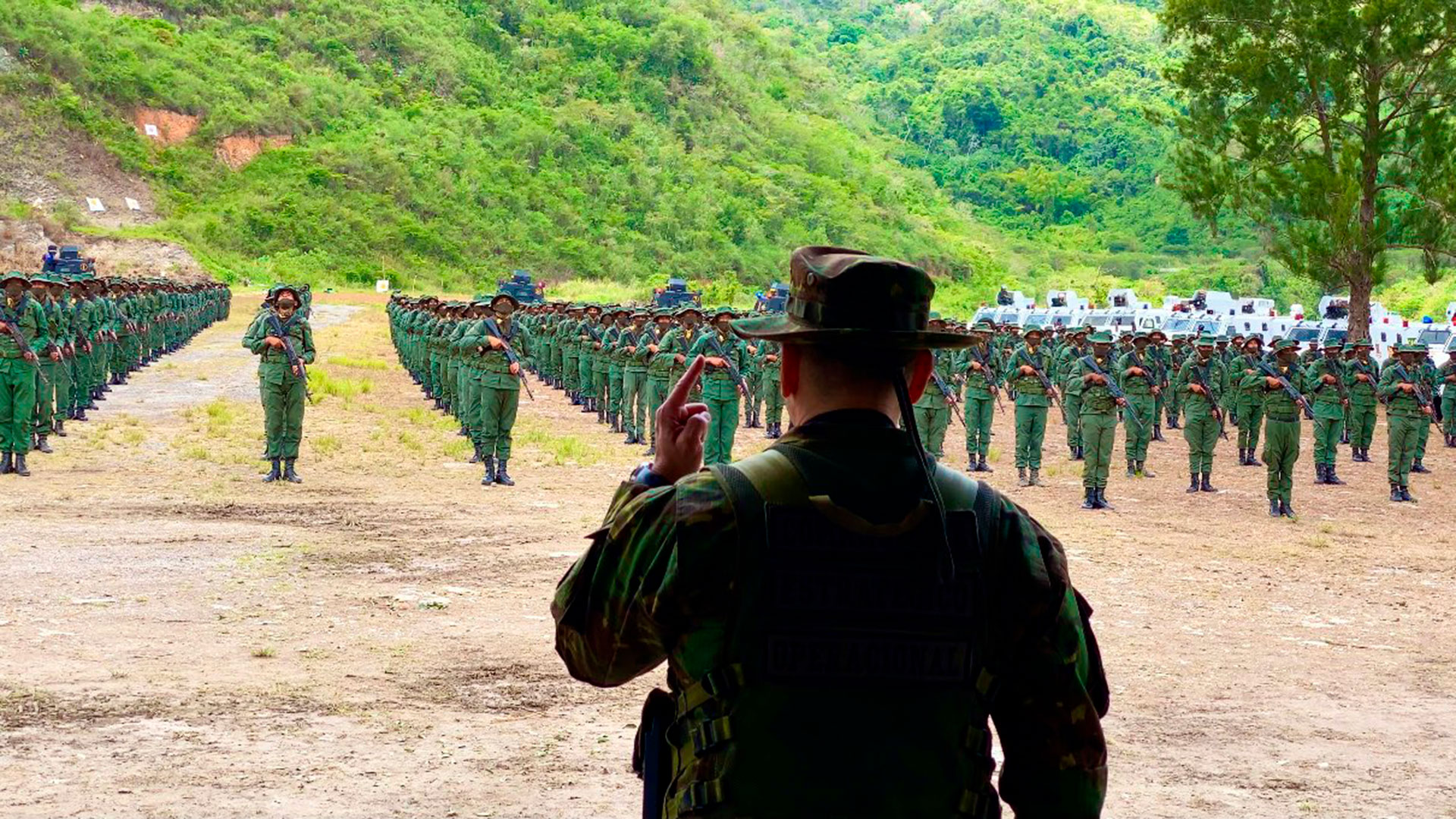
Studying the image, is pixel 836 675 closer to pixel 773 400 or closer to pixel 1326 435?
pixel 1326 435

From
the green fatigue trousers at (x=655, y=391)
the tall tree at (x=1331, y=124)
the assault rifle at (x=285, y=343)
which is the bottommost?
the green fatigue trousers at (x=655, y=391)

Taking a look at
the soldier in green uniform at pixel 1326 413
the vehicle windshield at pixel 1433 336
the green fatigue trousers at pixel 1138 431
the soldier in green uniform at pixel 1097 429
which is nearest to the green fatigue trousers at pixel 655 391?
the soldier in green uniform at pixel 1097 429

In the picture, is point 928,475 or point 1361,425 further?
point 1361,425

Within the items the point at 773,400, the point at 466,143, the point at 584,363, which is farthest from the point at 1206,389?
the point at 466,143

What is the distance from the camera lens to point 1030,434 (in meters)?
18.0

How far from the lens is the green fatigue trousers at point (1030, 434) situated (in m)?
17.7

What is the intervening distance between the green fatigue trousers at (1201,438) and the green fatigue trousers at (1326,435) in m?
2.14

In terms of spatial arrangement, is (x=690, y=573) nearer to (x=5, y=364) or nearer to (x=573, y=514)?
(x=573, y=514)

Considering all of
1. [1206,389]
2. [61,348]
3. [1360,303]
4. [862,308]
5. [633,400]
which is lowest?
[633,400]

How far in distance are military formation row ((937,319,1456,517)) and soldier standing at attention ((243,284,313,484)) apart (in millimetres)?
6856

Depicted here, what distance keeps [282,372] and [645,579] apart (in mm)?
13432

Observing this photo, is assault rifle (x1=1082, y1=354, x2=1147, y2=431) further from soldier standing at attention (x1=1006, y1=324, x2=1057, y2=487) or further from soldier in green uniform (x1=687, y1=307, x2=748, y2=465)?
soldier in green uniform (x1=687, y1=307, x2=748, y2=465)

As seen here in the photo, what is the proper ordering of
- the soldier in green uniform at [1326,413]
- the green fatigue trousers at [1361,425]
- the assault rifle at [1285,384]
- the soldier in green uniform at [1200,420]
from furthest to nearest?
1. the green fatigue trousers at [1361,425]
2. the soldier in green uniform at [1326,413]
3. the soldier in green uniform at [1200,420]
4. the assault rifle at [1285,384]

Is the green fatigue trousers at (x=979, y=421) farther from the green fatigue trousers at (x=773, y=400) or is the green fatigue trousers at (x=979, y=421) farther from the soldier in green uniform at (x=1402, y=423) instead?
the soldier in green uniform at (x=1402, y=423)
